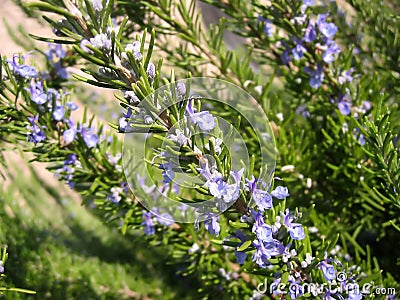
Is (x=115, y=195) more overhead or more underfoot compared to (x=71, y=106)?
more underfoot

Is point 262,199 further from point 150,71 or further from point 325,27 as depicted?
point 325,27

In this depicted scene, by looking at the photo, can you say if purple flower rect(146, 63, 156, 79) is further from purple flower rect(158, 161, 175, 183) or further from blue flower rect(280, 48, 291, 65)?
blue flower rect(280, 48, 291, 65)

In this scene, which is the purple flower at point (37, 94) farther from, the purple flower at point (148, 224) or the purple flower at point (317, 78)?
the purple flower at point (317, 78)

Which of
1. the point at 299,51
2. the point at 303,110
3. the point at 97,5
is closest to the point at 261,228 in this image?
the point at 97,5

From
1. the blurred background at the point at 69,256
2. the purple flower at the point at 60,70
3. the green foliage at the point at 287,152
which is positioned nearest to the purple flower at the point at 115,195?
the green foliage at the point at 287,152

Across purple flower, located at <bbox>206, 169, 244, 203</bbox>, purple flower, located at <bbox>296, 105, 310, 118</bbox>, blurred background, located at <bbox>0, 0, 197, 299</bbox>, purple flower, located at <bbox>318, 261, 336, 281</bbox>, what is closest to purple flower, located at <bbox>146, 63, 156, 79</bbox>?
purple flower, located at <bbox>206, 169, 244, 203</bbox>
